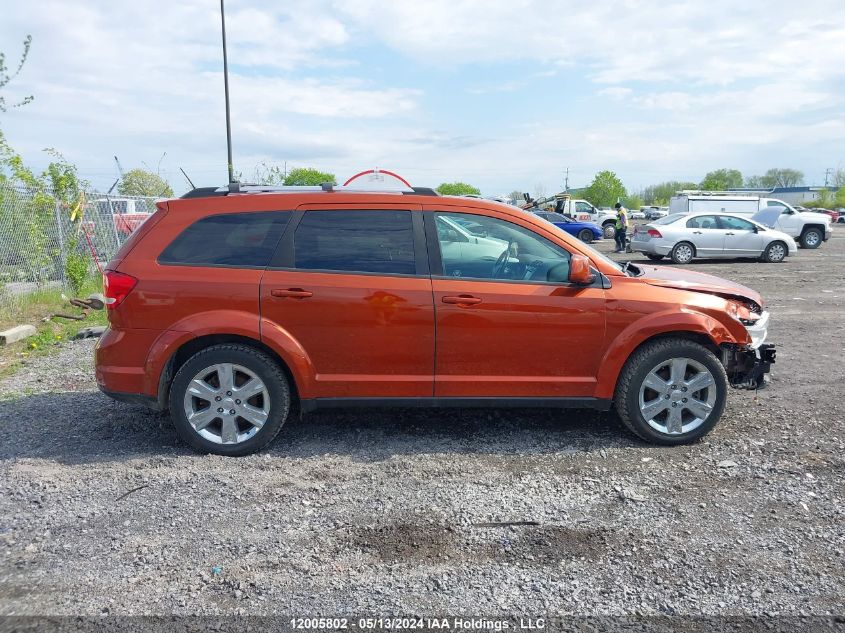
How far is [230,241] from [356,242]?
88 cm

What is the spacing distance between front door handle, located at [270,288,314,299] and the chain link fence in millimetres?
5837

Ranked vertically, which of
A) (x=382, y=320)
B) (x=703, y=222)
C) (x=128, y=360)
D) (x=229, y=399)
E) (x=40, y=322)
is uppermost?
(x=703, y=222)

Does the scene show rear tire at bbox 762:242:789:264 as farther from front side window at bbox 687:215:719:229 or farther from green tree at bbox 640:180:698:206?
green tree at bbox 640:180:698:206

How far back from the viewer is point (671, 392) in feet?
15.2

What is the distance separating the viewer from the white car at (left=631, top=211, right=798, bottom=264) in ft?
60.7

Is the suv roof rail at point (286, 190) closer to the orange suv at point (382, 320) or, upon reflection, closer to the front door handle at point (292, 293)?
the orange suv at point (382, 320)

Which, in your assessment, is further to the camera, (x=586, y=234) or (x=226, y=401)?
(x=586, y=234)

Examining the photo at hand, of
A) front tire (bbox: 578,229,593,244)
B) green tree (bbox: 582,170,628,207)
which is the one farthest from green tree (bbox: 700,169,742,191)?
front tire (bbox: 578,229,593,244)

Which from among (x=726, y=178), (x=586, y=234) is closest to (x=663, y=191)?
(x=726, y=178)

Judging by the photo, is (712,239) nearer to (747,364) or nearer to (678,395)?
(747,364)

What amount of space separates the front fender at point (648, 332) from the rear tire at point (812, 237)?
23.9 metres

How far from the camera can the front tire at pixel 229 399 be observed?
4.39 meters

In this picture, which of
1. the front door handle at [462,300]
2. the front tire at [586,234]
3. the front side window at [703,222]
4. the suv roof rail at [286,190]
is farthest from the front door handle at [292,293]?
the front tire at [586,234]

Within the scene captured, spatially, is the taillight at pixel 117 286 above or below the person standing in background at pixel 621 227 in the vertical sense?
below
